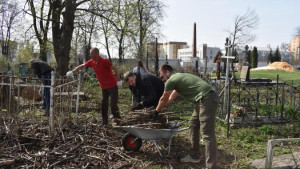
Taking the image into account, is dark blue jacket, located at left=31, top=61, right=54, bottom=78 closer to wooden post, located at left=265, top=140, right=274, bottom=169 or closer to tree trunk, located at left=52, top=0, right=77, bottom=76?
tree trunk, located at left=52, top=0, right=77, bottom=76

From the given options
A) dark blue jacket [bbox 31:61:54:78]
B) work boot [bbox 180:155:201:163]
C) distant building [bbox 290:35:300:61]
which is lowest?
work boot [bbox 180:155:201:163]

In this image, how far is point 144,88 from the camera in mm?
4879

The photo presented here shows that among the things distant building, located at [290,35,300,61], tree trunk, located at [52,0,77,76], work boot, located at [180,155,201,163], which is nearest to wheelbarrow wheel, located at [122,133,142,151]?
work boot, located at [180,155,201,163]

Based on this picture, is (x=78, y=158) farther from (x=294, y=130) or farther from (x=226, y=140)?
(x=294, y=130)

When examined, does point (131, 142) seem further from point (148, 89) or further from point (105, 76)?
point (105, 76)

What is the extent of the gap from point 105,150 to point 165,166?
93cm

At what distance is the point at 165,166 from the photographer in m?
3.82

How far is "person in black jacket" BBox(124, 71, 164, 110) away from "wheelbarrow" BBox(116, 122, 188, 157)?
0.74m

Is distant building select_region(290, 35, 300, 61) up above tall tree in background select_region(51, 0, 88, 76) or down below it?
above

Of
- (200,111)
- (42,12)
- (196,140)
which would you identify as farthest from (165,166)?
(42,12)

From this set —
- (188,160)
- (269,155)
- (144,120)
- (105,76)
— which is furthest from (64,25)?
(269,155)

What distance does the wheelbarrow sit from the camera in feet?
12.6

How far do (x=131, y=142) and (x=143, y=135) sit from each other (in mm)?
314

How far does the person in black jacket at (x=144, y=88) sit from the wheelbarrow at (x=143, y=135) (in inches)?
29.0
